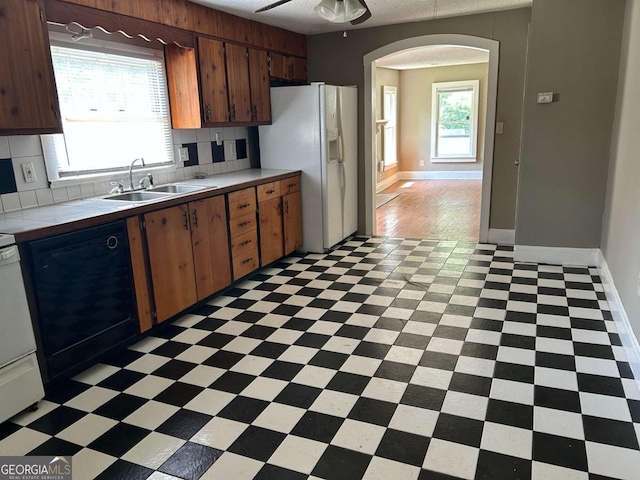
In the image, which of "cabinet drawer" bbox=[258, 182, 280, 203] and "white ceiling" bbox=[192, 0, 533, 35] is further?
"cabinet drawer" bbox=[258, 182, 280, 203]

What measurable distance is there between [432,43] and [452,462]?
422cm

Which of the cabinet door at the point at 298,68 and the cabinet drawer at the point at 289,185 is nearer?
the cabinet drawer at the point at 289,185

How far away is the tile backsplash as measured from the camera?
272 centimetres

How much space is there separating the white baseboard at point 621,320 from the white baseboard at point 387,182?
5.22 metres

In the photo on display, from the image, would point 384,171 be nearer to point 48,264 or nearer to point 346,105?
point 346,105

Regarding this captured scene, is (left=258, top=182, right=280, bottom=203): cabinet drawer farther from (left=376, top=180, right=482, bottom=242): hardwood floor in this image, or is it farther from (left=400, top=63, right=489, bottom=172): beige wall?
(left=400, top=63, right=489, bottom=172): beige wall

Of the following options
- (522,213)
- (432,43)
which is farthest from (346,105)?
(522,213)

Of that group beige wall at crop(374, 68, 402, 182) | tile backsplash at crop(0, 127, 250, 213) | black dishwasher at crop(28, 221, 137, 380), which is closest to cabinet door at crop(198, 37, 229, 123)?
tile backsplash at crop(0, 127, 250, 213)

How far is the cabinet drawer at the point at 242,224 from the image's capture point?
147 inches

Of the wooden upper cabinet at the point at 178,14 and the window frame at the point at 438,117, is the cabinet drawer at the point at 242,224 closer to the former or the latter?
the wooden upper cabinet at the point at 178,14

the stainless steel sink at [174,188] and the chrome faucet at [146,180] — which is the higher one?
the chrome faucet at [146,180]

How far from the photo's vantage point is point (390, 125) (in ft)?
32.0

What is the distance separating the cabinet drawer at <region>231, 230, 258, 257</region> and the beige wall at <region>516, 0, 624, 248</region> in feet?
7.94

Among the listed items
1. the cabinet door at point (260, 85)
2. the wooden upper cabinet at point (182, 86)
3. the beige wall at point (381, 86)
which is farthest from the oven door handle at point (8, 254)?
the beige wall at point (381, 86)
